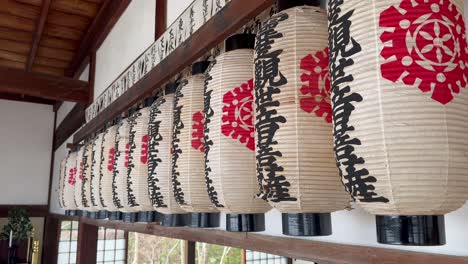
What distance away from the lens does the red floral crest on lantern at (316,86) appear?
2.80ft

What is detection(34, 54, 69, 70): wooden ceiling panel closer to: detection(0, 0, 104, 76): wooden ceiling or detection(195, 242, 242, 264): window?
detection(0, 0, 104, 76): wooden ceiling

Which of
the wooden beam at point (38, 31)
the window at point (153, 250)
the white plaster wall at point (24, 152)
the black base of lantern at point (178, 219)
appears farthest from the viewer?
the window at point (153, 250)

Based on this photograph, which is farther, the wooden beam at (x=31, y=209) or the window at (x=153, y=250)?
the window at (x=153, y=250)

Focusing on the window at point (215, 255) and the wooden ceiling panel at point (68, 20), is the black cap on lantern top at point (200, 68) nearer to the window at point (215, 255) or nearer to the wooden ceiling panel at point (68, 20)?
the wooden ceiling panel at point (68, 20)

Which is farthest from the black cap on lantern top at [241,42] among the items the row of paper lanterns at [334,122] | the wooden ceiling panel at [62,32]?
the wooden ceiling panel at [62,32]

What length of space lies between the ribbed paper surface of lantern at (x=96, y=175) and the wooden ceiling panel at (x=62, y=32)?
7.65 ft

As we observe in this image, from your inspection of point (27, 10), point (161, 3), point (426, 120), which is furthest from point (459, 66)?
point (27, 10)

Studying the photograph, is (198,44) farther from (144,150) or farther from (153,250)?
(153,250)

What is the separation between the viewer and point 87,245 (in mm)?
4109

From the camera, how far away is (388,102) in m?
0.62

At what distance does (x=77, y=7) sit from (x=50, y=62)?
5.41 feet

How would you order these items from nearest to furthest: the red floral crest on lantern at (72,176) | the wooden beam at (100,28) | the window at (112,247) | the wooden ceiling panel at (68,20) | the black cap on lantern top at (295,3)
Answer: the black cap on lantern top at (295,3) < the red floral crest on lantern at (72,176) < the wooden beam at (100,28) < the wooden ceiling panel at (68,20) < the window at (112,247)

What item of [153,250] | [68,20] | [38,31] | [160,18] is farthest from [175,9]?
[153,250]

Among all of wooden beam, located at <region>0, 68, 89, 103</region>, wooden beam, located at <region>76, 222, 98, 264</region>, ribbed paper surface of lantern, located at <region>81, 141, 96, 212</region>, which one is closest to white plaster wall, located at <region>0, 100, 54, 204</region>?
wooden beam, located at <region>0, 68, 89, 103</region>
